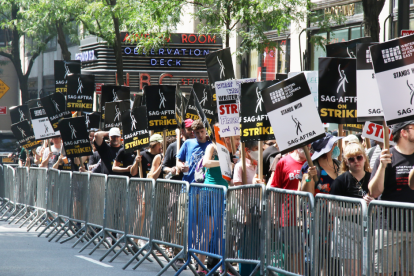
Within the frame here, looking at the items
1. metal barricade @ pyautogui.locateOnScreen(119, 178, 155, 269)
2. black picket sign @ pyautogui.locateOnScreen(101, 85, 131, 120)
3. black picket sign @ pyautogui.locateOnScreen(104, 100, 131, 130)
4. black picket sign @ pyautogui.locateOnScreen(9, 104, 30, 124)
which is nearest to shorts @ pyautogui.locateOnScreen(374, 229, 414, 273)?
metal barricade @ pyautogui.locateOnScreen(119, 178, 155, 269)

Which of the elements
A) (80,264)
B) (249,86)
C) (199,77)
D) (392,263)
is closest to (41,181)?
(80,264)

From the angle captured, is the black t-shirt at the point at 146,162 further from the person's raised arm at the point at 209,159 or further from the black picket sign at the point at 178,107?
the person's raised arm at the point at 209,159

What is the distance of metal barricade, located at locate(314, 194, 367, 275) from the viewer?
17.4ft

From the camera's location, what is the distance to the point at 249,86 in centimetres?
786

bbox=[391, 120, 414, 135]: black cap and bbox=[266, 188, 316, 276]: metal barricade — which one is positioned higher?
bbox=[391, 120, 414, 135]: black cap

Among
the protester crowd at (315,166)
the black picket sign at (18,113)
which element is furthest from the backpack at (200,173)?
the black picket sign at (18,113)

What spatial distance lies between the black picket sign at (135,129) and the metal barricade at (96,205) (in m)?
0.78

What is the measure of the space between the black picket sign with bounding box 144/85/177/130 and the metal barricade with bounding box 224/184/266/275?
4.66 m

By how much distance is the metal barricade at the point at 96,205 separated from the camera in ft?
35.3

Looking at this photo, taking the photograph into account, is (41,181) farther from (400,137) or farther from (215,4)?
(400,137)

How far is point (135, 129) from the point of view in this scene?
1160cm

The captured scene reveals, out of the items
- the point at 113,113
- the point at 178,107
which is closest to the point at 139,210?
the point at 178,107

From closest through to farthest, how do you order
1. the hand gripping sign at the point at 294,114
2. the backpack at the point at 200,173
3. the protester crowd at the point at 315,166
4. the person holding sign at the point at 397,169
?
1. the person holding sign at the point at 397,169
2. the protester crowd at the point at 315,166
3. the hand gripping sign at the point at 294,114
4. the backpack at the point at 200,173

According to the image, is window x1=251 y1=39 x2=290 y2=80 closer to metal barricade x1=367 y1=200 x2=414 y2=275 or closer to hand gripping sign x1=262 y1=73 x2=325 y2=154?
hand gripping sign x1=262 y1=73 x2=325 y2=154
